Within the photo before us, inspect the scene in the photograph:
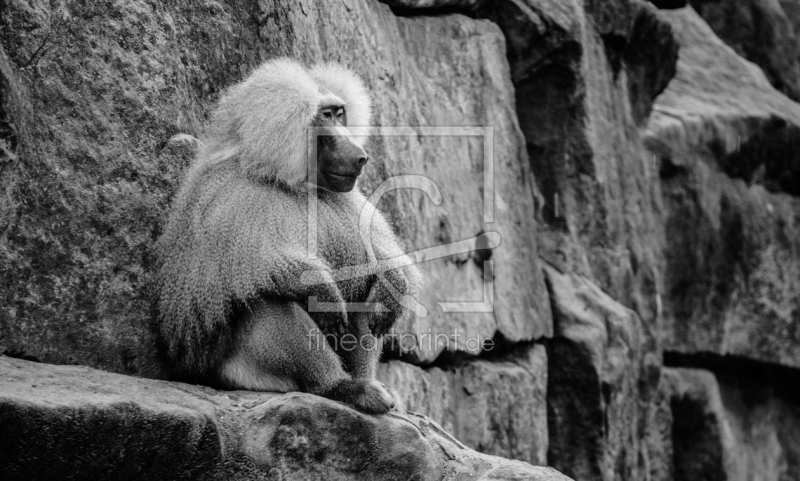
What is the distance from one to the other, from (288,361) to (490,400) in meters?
3.15

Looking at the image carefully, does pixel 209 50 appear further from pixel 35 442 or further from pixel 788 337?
pixel 788 337

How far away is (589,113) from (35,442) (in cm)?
628

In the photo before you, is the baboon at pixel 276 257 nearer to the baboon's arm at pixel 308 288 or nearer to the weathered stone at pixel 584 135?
the baboon's arm at pixel 308 288

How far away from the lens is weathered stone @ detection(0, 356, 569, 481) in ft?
11.4

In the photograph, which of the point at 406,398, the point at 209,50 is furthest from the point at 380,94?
the point at 406,398

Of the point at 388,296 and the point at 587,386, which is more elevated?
the point at 388,296

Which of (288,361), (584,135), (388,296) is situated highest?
(584,135)

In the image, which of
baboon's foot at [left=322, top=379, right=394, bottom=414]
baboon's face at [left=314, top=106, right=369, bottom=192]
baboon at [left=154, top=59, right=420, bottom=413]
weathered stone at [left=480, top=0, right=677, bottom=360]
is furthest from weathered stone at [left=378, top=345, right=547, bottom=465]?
baboon's face at [left=314, top=106, right=369, bottom=192]

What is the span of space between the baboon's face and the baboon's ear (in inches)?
8.5

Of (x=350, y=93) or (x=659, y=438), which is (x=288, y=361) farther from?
(x=659, y=438)

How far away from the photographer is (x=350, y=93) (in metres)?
4.77

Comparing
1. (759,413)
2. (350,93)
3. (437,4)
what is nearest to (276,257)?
(350,93)

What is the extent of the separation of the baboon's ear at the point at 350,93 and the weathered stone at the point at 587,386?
3.85 metres

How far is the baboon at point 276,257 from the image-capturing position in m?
4.16
